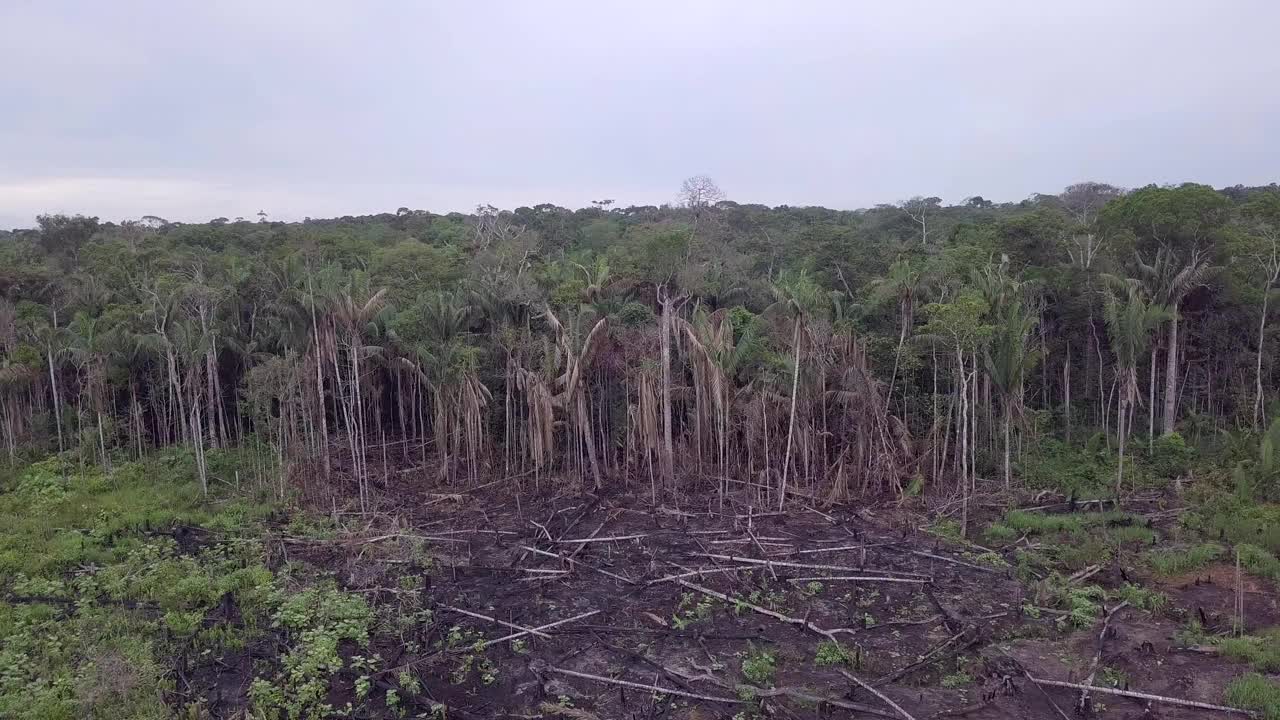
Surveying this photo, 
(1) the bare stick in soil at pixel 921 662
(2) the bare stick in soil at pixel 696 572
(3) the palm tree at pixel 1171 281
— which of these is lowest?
(1) the bare stick in soil at pixel 921 662

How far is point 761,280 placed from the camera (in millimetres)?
22297

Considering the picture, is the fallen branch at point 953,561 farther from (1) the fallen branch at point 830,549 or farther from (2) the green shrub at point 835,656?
(2) the green shrub at point 835,656

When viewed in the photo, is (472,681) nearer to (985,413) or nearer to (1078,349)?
(985,413)

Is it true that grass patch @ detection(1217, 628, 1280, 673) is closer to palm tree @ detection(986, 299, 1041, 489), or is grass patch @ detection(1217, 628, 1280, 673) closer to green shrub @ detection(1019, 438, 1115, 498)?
green shrub @ detection(1019, 438, 1115, 498)

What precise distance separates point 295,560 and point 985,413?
15.3 metres

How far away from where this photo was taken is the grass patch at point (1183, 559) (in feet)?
39.4

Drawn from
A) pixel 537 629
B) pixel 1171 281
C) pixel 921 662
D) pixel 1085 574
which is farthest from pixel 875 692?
pixel 1171 281

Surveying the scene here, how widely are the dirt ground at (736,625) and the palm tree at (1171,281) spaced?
8.38 m

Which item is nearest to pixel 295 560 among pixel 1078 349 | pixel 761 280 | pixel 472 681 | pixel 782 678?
pixel 472 681

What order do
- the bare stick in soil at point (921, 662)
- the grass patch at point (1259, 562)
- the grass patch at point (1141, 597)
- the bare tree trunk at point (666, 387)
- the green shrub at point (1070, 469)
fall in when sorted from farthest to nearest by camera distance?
the bare tree trunk at point (666, 387), the green shrub at point (1070, 469), the grass patch at point (1259, 562), the grass patch at point (1141, 597), the bare stick in soil at point (921, 662)

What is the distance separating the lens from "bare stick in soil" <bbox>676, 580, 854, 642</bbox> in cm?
1011

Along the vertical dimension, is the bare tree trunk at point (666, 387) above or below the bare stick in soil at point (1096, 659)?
above

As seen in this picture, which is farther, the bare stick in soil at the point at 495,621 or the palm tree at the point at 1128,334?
the palm tree at the point at 1128,334

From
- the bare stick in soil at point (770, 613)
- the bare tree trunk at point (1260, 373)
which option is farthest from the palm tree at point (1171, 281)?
the bare stick in soil at point (770, 613)
